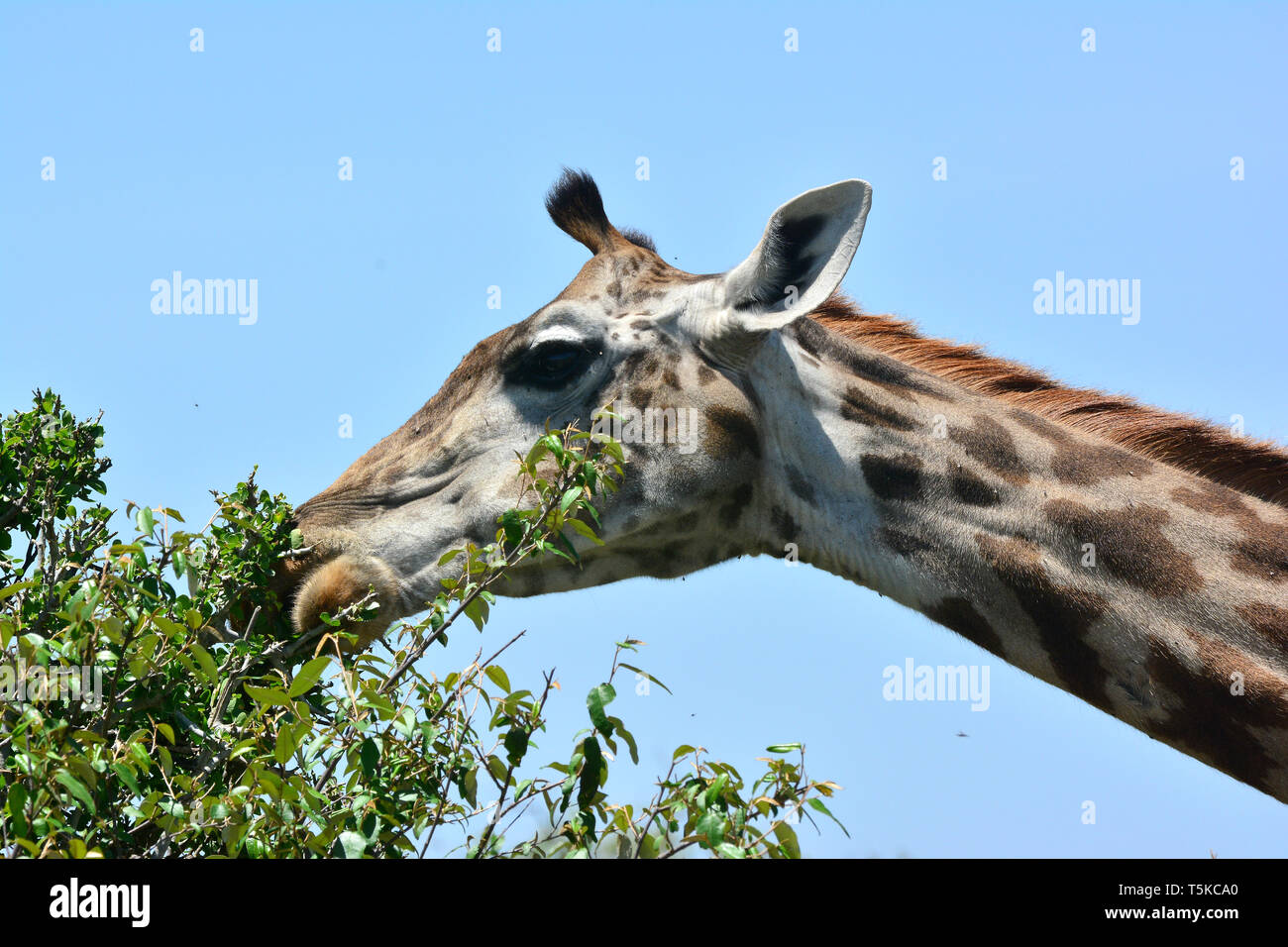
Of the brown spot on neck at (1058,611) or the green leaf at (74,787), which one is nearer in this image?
the green leaf at (74,787)

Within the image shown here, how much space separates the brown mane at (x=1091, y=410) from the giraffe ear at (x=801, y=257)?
798 millimetres

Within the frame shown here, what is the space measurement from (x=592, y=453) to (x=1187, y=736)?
281 cm

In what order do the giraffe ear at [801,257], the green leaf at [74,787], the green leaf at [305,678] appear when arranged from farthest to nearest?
the giraffe ear at [801,257] < the green leaf at [305,678] < the green leaf at [74,787]

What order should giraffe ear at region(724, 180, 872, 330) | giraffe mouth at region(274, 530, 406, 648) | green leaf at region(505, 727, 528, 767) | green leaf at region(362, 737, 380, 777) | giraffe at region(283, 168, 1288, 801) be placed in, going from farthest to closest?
giraffe ear at region(724, 180, 872, 330), giraffe mouth at region(274, 530, 406, 648), giraffe at region(283, 168, 1288, 801), green leaf at region(505, 727, 528, 767), green leaf at region(362, 737, 380, 777)

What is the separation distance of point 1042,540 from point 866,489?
852 mm

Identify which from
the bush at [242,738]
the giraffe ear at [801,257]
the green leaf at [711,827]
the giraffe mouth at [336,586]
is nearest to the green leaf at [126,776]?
the bush at [242,738]

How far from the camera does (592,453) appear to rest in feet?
18.6

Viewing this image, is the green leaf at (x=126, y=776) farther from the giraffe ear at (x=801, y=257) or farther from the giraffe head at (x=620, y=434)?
the giraffe ear at (x=801, y=257)

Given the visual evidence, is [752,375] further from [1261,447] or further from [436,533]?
[1261,447]

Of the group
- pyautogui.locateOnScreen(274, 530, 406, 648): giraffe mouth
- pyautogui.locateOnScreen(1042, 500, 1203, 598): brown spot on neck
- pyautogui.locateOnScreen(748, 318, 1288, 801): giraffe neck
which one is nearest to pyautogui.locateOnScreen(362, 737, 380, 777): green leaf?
pyautogui.locateOnScreen(274, 530, 406, 648): giraffe mouth

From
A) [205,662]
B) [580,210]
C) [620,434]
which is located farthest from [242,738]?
[580,210]

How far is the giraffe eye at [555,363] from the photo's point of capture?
6.36 m

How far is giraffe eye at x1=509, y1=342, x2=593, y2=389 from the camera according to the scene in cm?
636

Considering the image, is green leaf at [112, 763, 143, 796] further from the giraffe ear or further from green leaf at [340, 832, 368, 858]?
the giraffe ear
